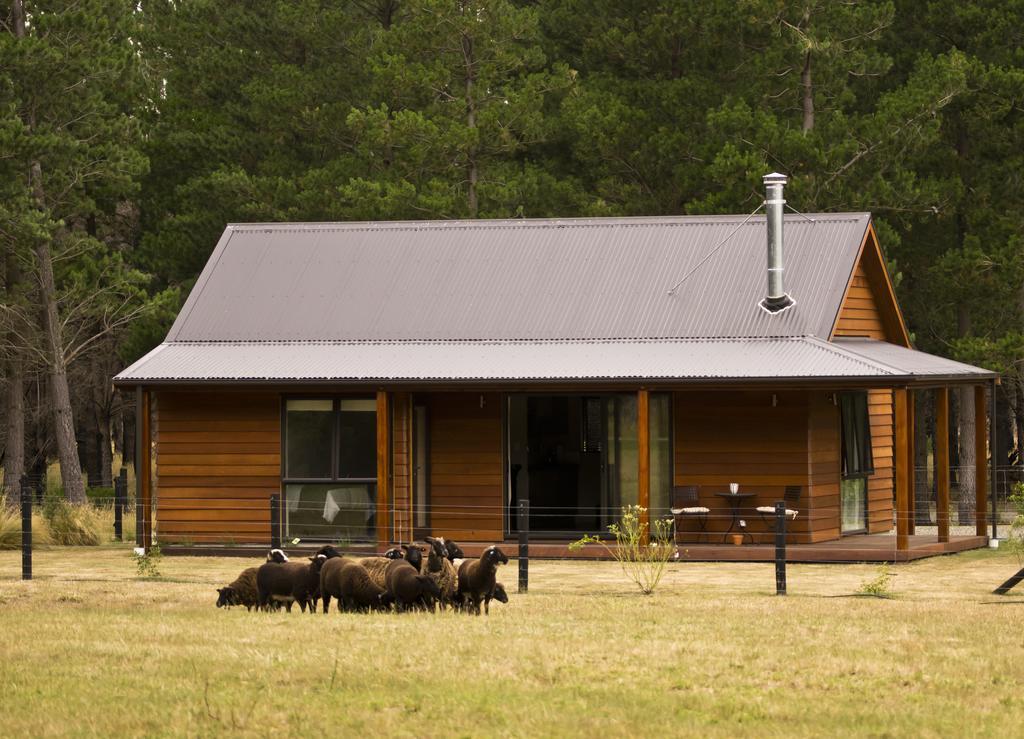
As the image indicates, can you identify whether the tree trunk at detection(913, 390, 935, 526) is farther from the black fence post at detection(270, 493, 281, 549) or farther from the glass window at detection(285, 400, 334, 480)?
the black fence post at detection(270, 493, 281, 549)

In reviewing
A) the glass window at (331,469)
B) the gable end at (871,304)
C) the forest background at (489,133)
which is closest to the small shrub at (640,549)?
the glass window at (331,469)

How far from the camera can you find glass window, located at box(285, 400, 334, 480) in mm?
23141

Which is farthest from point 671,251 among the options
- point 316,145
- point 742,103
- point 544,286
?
point 316,145

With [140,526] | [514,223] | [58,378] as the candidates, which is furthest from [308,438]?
[58,378]

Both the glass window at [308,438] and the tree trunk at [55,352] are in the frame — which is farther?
the tree trunk at [55,352]

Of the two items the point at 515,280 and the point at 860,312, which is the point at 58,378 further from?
the point at 860,312

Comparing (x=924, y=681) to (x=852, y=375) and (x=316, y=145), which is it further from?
(x=316, y=145)

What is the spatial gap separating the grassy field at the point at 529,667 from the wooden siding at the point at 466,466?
6513 mm

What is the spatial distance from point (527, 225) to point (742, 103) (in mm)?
8817

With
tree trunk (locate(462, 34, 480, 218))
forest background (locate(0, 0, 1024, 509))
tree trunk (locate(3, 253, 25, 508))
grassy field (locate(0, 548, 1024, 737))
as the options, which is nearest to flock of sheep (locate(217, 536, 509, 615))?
grassy field (locate(0, 548, 1024, 737))

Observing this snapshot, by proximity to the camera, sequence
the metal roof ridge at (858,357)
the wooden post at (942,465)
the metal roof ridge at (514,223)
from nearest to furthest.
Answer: the metal roof ridge at (858,357) → the wooden post at (942,465) → the metal roof ridge at (514,223)

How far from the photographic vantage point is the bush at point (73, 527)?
2462 centimetres

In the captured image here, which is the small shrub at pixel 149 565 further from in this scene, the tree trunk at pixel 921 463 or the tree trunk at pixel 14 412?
the tree trunk at pixel 14 412

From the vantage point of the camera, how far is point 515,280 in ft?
81.2
